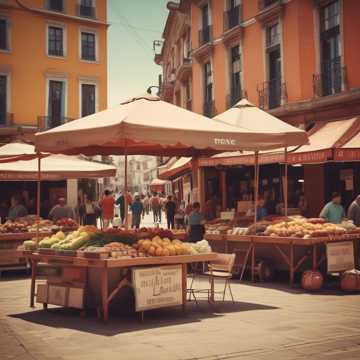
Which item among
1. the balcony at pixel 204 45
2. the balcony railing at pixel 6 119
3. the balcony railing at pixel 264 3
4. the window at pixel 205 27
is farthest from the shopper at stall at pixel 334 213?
the balcony railing at pixel 6 119

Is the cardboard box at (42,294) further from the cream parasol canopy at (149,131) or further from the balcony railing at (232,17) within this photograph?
the balcony railing at (232,17)

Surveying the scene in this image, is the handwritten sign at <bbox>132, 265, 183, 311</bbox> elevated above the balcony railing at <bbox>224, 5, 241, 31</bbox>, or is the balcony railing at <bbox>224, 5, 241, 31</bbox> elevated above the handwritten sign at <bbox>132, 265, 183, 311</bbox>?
the balcony railing at <bbox>224, 5, 241, 31</bbox>

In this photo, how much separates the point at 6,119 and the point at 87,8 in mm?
9431

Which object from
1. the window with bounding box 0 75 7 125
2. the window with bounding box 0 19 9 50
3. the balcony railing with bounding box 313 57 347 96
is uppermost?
the window with bounding box 0 19 9 50

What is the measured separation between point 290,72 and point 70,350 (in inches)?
640

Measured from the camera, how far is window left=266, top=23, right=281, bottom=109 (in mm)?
21656

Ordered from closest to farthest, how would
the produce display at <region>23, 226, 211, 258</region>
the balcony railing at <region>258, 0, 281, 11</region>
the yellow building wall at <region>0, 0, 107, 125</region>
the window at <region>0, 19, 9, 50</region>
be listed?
1. the produce display at <region>23, 226, 211, 258</region>
2. the balcony railing at <region>258, 0, 281, 11</region>
3. the window at <region>0, 19, 9, 50</region>
4. the yellow building wall at <region>0, 0, 107, 125</region>

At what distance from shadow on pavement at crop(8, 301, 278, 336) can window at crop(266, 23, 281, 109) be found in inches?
530

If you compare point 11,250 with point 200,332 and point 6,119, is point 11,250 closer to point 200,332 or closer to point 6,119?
point 200,332

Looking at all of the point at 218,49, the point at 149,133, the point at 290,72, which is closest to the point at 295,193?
the point at 290,72

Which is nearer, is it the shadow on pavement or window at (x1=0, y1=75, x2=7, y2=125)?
the shadow on pavement

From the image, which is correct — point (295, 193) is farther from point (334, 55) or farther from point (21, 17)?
point (21, 17)

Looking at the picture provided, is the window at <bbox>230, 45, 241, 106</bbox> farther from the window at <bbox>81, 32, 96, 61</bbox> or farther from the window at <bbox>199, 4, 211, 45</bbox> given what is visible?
the window at <bbox>81, 32, 96, 61</bbox>

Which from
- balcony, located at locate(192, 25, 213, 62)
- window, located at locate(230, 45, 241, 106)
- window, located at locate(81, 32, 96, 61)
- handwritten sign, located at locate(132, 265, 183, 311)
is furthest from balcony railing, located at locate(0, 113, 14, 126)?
handwritten sign, located at locate(132, 265, 183, 311)
